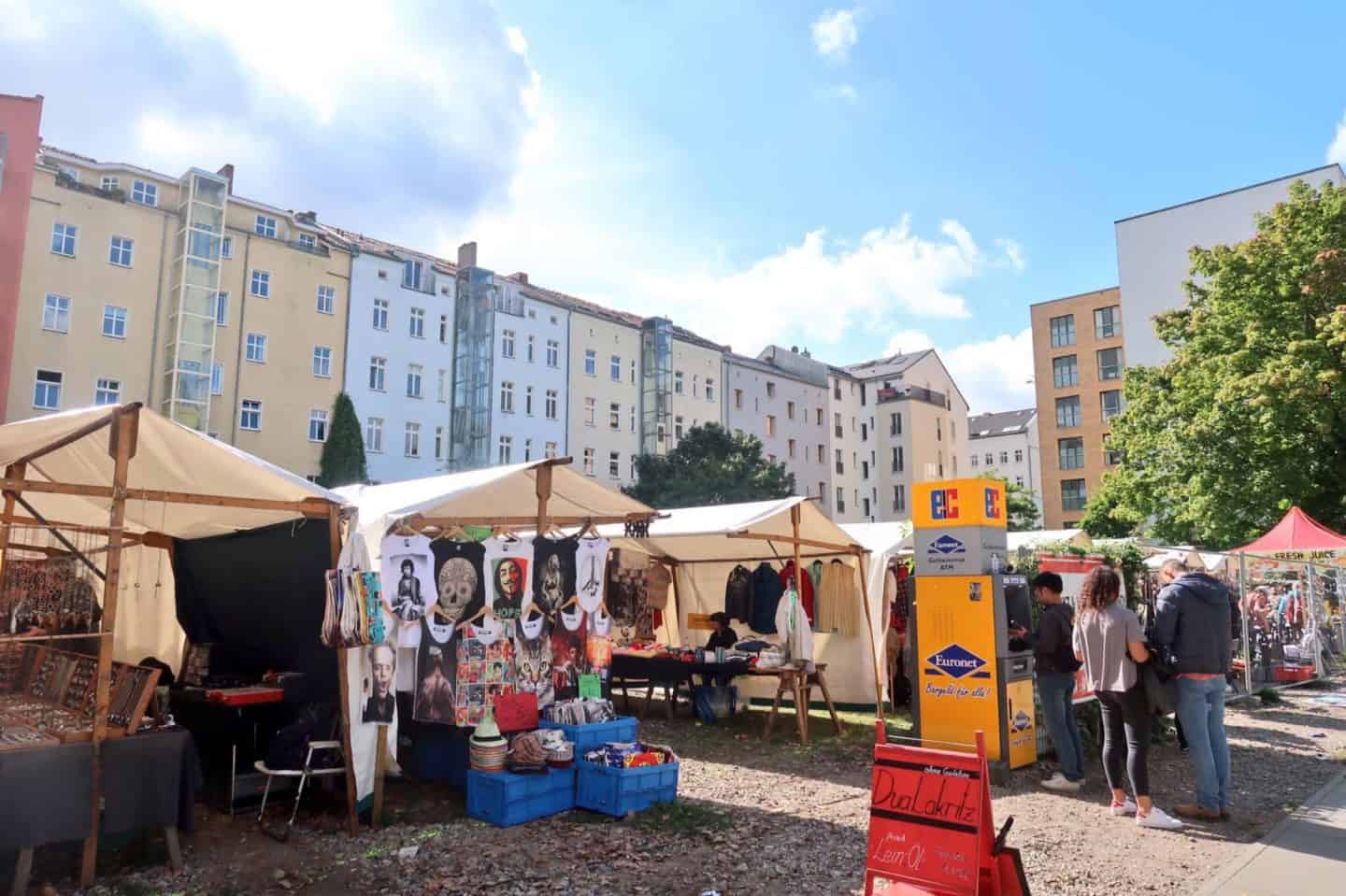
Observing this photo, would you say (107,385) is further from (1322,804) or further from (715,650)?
(1322,804)

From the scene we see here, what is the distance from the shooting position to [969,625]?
315 inches

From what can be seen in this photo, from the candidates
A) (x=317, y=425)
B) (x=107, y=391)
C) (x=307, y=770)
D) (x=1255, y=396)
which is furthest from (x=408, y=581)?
(x=317, y=425)

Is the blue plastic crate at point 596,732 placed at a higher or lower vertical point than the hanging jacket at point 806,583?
lower

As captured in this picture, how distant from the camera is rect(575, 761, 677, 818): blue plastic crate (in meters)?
6.58

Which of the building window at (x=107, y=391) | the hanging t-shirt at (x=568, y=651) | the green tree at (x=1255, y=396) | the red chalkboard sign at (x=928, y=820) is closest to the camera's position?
the red chalkboard sign at (x=928, y=820)

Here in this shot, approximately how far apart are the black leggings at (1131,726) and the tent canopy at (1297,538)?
40.8 feet

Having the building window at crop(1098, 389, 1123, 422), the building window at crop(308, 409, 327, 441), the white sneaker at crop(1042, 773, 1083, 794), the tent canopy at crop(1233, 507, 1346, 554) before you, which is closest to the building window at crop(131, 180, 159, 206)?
the building window at crop(308, 409, 327, 441)

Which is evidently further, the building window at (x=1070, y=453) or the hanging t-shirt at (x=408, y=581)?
the building window at (x=1070, y=453)

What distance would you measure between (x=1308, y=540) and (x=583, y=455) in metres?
25.9

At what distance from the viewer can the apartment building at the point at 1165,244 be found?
38094 millimetres

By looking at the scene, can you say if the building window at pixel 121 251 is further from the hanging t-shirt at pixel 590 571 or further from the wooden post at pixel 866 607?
the hanging t-shirt at pixel 590 571

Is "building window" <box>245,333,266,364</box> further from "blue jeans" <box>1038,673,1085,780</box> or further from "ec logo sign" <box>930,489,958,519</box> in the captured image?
"blue jeans" <box>1038,673,1085,780</box>

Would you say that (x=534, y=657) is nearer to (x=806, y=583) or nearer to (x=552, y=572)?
(x=552, y=572)

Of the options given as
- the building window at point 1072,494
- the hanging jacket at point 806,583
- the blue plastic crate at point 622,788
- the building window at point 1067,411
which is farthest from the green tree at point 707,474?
the blue plastic crate at point 622,788
